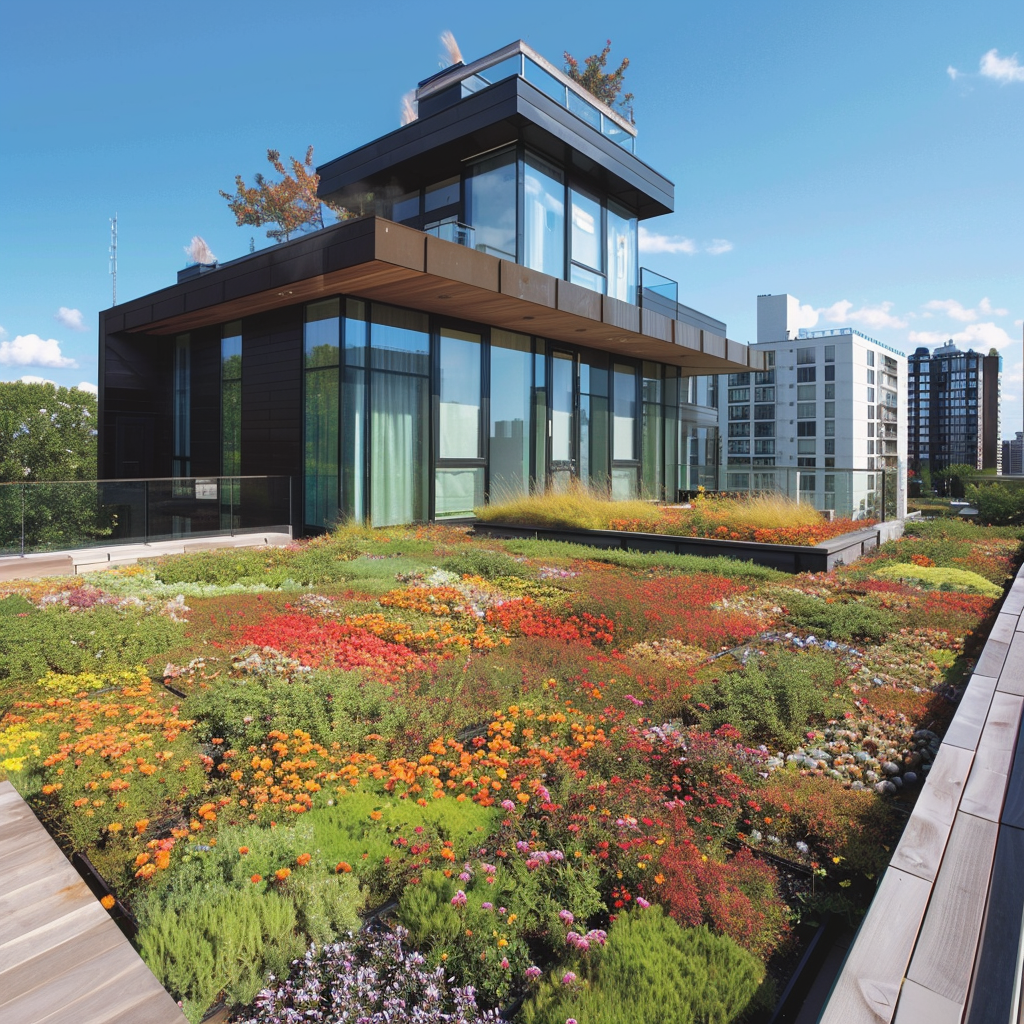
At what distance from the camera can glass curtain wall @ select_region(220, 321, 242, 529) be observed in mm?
13602

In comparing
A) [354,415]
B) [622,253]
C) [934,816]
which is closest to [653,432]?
[622,253]

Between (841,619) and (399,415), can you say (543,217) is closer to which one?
(399,415)

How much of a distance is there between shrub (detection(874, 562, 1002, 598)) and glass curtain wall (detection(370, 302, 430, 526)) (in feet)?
25.8

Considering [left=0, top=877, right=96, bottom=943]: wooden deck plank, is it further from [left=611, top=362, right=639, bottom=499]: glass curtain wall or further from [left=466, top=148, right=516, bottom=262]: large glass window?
[left=611, top=362, right=639, bottom=499]: glass curtain wall

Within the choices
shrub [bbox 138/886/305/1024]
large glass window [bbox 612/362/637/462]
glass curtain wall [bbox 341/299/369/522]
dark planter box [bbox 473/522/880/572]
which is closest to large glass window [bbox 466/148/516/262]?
glass curtain wall [bbox 341/299/369/522]

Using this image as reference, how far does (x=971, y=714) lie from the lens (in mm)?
3438

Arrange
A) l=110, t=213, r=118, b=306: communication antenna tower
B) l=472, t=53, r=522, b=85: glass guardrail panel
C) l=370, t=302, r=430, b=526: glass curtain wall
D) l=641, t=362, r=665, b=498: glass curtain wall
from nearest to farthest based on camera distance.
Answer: l=370, t=302, r=430, b=526: glass curtain wall → l=472, t=53, r=522, b=85: glass guardrail panel → l=641, t=362, r=665, b=498: glass curtain wall → l=110, t=213, r=118, b=306: communication antenna tower

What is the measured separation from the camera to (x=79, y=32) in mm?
14016

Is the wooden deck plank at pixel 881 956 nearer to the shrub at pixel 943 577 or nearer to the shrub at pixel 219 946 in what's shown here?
the shrub at pixel 219 946

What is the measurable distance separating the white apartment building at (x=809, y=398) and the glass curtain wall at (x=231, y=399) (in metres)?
66.1

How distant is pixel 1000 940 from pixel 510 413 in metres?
13.1

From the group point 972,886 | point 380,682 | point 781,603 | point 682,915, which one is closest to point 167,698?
point 380,682

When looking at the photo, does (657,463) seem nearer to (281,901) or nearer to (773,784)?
(773,784)

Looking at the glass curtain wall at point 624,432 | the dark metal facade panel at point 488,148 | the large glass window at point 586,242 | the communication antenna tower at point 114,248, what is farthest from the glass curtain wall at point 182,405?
the communication antenna tower at point 114,248
